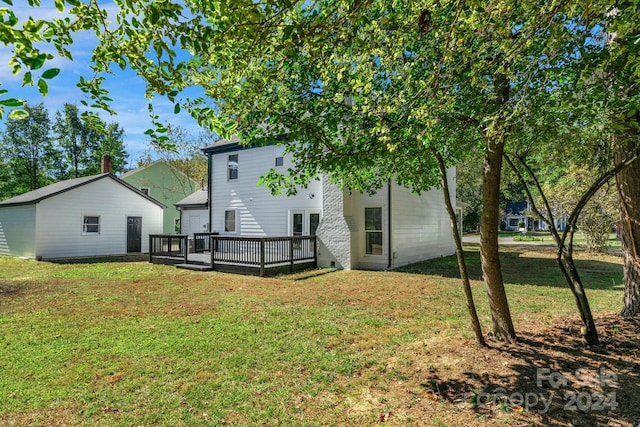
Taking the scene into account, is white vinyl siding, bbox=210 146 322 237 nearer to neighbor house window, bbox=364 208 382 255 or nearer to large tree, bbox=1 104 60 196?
neighbor house window, bbox=364 208 382 255

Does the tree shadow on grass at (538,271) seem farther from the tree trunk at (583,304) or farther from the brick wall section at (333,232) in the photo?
the tree trunk at (583,304)

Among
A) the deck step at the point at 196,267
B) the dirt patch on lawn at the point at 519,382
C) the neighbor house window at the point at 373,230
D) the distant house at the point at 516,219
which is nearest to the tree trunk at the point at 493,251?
the dirt patch on lawn at the point at 519,382

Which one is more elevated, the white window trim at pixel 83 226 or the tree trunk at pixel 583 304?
the white window trim at pixel 83 226

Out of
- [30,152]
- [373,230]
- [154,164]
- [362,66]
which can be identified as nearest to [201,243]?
[373,230]

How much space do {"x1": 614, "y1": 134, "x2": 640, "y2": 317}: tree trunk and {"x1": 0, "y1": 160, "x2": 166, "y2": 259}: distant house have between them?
21.0 metres

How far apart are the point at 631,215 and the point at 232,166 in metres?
14.4

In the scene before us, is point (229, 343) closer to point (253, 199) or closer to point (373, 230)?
point (373, 230)

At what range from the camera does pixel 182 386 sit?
365 centimetres

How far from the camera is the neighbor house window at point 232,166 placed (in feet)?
51.9

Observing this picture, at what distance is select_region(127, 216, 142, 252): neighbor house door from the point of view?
19.9 metres

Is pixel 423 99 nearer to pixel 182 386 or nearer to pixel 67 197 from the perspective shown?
pixel 182 386

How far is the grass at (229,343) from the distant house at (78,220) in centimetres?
811

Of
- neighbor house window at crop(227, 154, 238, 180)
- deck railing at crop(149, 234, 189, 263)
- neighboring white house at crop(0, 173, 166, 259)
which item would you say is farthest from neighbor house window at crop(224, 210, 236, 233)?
neighboring white house at crop(0, 173, 166, 259)

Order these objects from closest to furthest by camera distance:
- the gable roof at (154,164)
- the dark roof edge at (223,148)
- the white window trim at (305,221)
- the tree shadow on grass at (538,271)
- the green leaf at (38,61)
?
1. the green leaf at (38,61)
2. the tree shadow on grass at (538,271)
3. the white window trim at (305,221)
4. the dark roof edge at (223,148)
5. the gable roof at (154,164)
